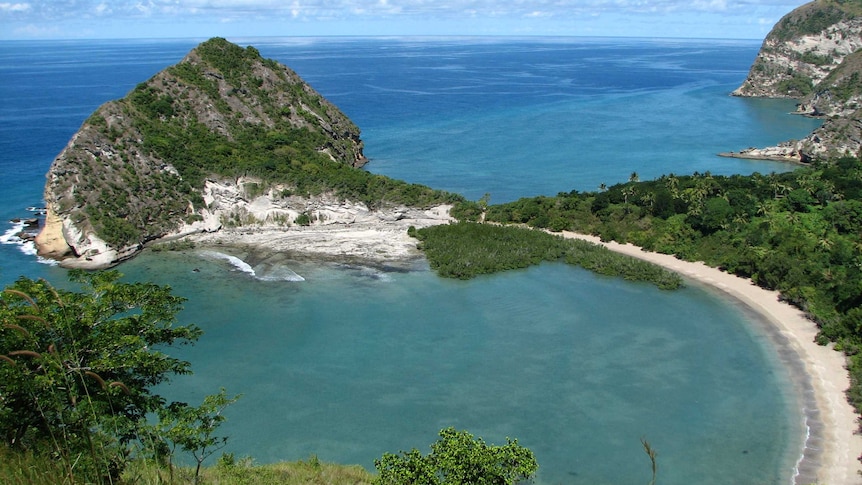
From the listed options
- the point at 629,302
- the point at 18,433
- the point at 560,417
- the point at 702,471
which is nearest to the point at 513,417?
the point at 560,417

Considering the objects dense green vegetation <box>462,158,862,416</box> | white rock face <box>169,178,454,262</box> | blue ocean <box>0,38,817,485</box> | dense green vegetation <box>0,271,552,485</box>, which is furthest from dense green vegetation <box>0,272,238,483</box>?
white rock face <box>169,178,454,262</box>

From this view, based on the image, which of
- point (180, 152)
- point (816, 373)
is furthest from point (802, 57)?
point (180, 152)

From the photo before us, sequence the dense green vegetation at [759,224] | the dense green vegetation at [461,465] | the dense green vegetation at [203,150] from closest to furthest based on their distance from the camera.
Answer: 1. the dense green vegetation at [461,465]
2. the dense green vegetation at [759,224]
3. the dense green vegetation at [203,150]

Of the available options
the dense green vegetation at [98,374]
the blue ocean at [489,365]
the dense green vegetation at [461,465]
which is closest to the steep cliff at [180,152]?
the blue ocean at [489,365]

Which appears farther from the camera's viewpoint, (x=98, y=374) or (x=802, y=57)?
(x=802, y=57)

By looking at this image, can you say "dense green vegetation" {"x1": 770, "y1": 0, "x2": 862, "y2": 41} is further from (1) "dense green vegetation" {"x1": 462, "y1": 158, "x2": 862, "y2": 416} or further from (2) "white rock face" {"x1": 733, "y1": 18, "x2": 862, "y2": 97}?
(1) "dense green vegetation" {"x1": 462, "y1": 158, "x2": 862, "y2": 416}

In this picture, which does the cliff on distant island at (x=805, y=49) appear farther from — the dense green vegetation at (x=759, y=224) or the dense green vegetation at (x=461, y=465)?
the dense green vegetation at (x=461, y=465)

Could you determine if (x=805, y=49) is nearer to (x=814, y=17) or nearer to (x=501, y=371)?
(x=814, y=17)
